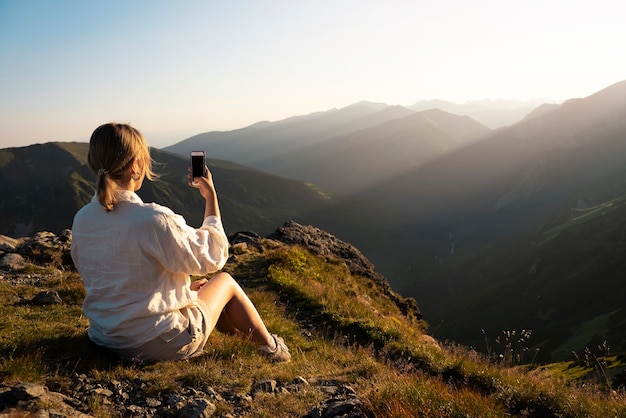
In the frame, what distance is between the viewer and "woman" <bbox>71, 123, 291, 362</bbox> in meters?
4.02

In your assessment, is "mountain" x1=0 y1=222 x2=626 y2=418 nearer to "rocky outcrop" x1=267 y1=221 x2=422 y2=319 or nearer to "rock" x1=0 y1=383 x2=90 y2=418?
"rock" x1=0 y1=383 x2=90 y2=418

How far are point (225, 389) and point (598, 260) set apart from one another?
436 feet

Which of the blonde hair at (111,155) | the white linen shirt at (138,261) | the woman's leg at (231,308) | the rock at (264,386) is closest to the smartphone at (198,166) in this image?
the white linen shirt at (138,261)

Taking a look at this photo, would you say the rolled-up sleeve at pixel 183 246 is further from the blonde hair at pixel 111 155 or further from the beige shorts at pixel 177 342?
the beige shorts at pixel 177 342

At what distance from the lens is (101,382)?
4.65m

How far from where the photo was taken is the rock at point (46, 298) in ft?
26.7

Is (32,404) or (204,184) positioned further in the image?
(204,184)

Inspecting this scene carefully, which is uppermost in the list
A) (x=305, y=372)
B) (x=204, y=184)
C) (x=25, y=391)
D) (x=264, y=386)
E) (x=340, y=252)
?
(x=204, y=184)

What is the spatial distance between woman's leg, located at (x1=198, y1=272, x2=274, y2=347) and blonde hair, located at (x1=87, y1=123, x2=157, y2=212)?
179cm

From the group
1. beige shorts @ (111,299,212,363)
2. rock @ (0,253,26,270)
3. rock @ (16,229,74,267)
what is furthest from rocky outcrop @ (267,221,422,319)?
beige shorts @ (111,299,212,363)

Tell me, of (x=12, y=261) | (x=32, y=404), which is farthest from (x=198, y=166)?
(x=12, y=261)

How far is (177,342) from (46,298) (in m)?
4.97

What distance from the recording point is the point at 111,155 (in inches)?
156

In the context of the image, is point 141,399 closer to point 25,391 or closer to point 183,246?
point 25,391
